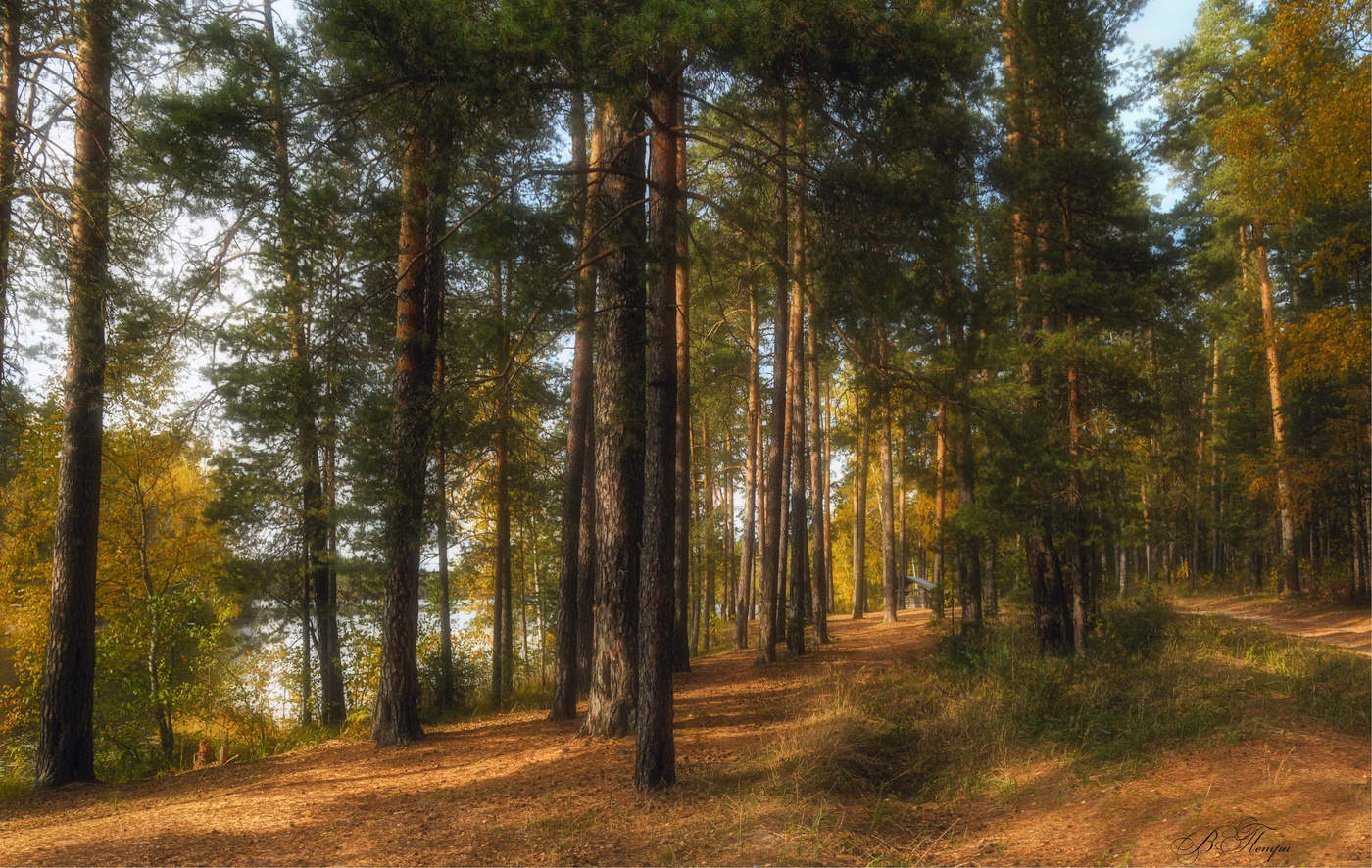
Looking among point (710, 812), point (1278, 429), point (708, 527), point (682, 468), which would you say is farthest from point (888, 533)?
point (710, 812)

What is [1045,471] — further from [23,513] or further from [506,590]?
[23,513]

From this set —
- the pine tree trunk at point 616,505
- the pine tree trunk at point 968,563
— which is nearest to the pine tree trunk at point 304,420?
the pine tree trunk at point 616,505

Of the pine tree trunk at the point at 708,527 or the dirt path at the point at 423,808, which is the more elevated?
the pine tree trunk at the point at 708,527

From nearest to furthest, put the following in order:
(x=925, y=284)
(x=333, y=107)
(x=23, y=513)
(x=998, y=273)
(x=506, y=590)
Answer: (x=333, y=107), (x=925, y=284), (x=998, y=273), (x=23, y=513), (x=506, y=590)

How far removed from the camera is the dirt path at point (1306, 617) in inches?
541

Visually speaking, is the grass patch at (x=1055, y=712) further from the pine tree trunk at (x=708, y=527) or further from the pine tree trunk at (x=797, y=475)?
the pine tree trunk at (x=708, y=527)

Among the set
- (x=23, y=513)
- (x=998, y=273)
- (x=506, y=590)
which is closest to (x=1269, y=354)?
(x=998, y=273)

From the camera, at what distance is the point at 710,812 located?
5727 mm

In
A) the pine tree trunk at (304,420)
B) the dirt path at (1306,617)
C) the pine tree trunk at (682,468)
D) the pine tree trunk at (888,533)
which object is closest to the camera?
the pine tree trunk at (304,420)

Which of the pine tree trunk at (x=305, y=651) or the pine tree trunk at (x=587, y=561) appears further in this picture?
the pine tree trunk at (x=305, y=651)

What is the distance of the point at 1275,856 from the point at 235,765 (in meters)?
10.4

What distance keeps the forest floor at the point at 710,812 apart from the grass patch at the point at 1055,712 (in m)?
0.15

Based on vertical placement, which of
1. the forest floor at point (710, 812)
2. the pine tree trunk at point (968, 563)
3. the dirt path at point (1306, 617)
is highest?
the pine tree trunk at point (968, 563)

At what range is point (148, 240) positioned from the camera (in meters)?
8.60
